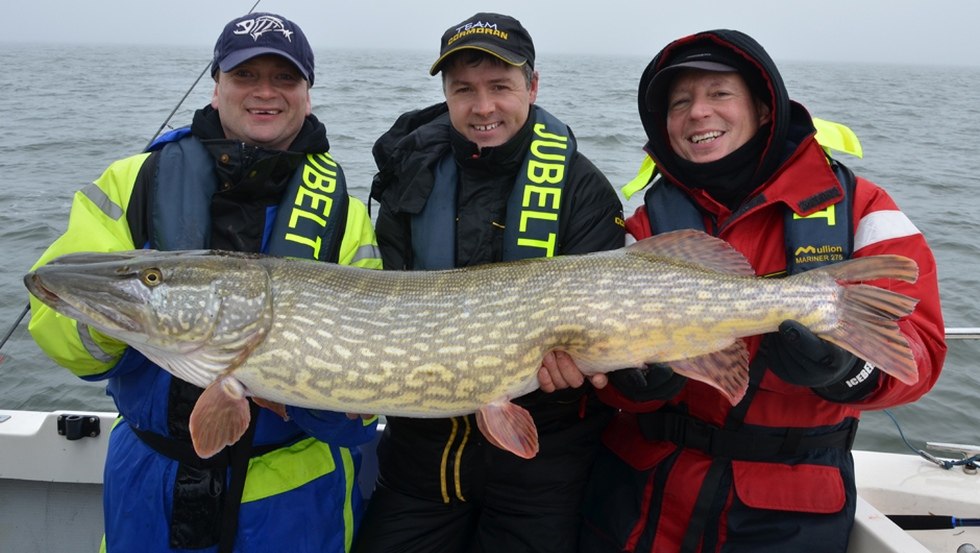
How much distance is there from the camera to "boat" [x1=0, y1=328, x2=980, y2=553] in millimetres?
3125

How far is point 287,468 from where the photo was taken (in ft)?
8.29

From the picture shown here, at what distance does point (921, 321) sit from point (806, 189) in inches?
22.0

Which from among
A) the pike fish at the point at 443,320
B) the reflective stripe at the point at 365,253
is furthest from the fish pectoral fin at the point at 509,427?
the reflective stripe at the point at 365,253

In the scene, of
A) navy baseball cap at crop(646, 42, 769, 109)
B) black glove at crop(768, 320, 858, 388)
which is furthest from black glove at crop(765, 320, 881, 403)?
navy baseball cap at crop(646, 42, 769, 109)

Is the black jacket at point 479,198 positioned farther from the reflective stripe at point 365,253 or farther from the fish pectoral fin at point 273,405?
the fish pectoral fin at point 273,405

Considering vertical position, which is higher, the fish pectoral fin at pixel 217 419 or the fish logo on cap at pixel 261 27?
the fish logo on cap at pixel 261 27

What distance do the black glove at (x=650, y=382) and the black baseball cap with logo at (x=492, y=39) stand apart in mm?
1244

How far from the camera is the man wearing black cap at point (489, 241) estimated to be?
2.73 meters

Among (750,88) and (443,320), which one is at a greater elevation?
(750,88)

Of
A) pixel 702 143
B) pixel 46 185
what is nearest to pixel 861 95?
pixel 46 185

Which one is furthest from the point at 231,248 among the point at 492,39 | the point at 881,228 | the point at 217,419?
the point at 881,228

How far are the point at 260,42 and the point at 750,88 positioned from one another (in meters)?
1.84

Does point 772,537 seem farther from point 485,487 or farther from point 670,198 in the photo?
point 670,198

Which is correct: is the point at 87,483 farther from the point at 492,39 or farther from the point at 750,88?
the point at 750,88
